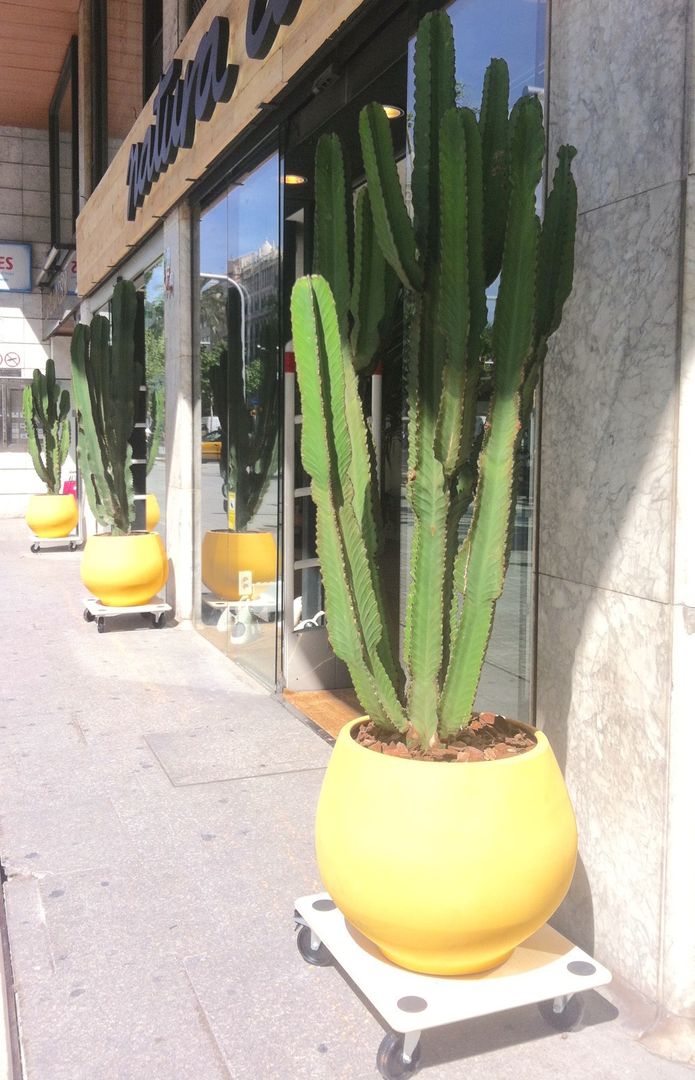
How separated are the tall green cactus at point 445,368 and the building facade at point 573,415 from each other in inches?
7.8

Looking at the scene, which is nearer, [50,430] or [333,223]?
[333,223]

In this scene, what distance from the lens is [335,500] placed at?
8.11ft

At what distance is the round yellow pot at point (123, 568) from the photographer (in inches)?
284

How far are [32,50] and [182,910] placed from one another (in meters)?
12.9

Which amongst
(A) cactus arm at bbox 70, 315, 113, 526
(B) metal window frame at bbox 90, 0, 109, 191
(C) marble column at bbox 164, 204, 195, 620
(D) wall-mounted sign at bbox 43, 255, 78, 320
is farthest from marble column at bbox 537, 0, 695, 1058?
(D) wall-mounted sign at bbox 43, 255, 78, 320

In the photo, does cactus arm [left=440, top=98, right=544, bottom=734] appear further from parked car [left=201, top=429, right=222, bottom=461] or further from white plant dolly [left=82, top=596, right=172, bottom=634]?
white plant dolly [left=82, top=596, right=172, bottom=634]

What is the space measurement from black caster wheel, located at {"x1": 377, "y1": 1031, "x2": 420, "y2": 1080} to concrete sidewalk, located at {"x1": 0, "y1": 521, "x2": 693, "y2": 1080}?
6 centimetres

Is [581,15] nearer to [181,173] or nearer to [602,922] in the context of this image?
[602,922]

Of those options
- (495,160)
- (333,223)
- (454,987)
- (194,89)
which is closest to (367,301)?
(333,223)

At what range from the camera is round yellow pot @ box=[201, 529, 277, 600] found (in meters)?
5.88

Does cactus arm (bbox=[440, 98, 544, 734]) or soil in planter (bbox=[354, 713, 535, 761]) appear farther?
soil in planter (bbox=[354, 713, 535, 761])

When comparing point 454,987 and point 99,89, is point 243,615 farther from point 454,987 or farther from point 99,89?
point 99,89

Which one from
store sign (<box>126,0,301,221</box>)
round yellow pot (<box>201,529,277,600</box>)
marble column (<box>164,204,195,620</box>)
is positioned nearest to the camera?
store sign (<box>126,0,301,221</box>)

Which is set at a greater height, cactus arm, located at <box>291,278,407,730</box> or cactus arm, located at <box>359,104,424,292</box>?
cactus arm, located at <box>359,104,424,292</box>
